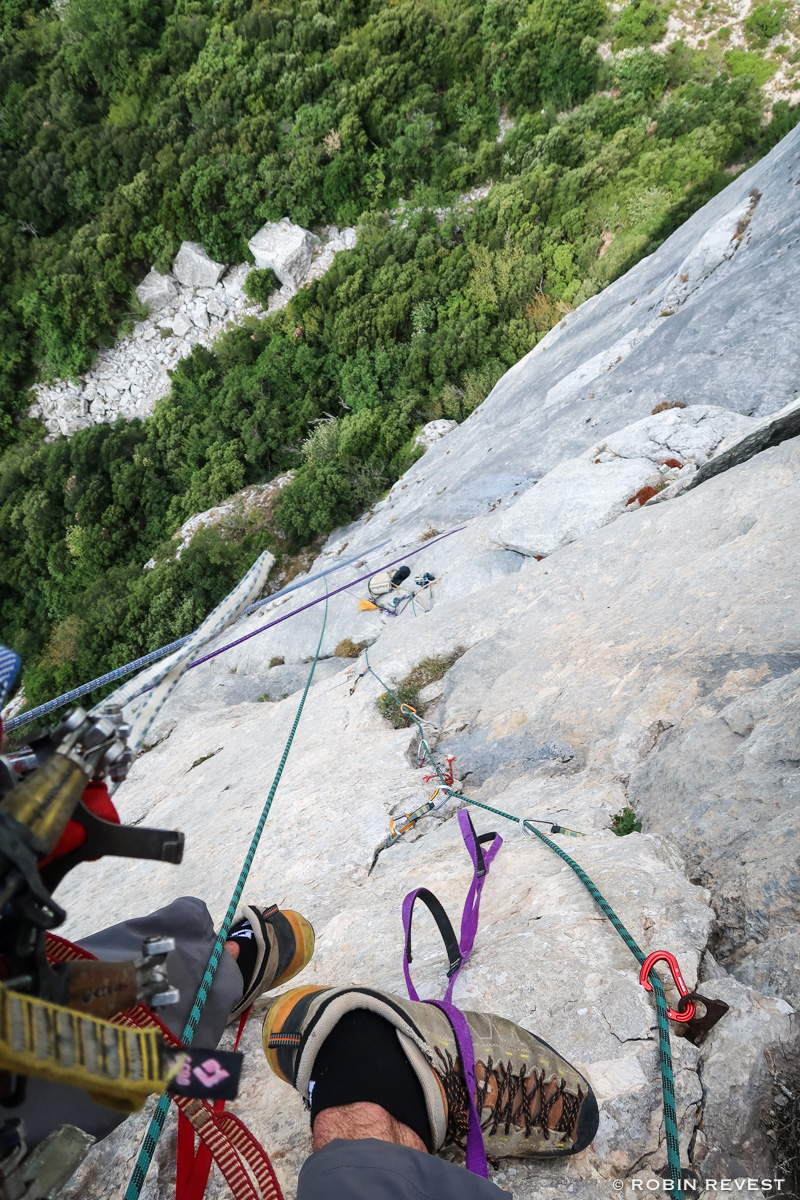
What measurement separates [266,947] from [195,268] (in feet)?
89.0

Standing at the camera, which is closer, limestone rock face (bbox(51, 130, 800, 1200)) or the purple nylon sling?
the purple nylon sling

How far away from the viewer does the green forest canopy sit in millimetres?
16312

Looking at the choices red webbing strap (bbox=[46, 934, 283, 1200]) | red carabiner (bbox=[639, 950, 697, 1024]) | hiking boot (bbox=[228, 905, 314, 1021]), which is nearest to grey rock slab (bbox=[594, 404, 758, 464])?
red carabiner (bbox=[639, 950, 697, 1024])

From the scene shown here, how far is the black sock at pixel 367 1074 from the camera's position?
1.42 meters

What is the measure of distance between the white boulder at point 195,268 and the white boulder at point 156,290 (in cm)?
49

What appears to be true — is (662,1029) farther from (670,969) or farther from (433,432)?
Answer: (433,432)

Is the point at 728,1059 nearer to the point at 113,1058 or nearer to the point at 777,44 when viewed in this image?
the point at 113,1058

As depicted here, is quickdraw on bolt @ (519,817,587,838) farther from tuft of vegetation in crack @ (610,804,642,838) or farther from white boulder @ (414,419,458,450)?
white boulder @ (414,419,458,450)

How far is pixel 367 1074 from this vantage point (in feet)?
4.73

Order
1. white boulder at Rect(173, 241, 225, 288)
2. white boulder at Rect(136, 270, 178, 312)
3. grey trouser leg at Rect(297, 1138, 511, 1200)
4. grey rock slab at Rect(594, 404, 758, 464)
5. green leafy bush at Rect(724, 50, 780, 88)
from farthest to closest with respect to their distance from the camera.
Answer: white boulder at Rect(136, 270, 178, 312)
white boulder at Rect(173, 241, 225, 288)
green leafy bush at Rect(724, 50, 780, 88)
grey rock slab at Rect(594, 404, 758, 464)
grey trouser leg at Rect(297, 1138, 511, 1200)

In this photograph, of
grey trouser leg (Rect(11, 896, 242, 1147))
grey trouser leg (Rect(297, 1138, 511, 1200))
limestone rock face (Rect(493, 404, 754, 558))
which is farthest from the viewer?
limestone rock face (Rect(493, 404, 754, 558))

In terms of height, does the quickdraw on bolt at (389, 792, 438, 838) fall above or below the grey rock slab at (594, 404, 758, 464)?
above

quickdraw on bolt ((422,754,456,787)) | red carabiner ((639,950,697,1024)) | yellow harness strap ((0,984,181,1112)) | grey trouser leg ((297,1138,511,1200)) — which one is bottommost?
quickdraw on bolt ((422,754,456,787))

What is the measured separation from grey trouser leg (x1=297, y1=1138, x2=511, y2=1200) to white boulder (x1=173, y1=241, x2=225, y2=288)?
27.1 metres
